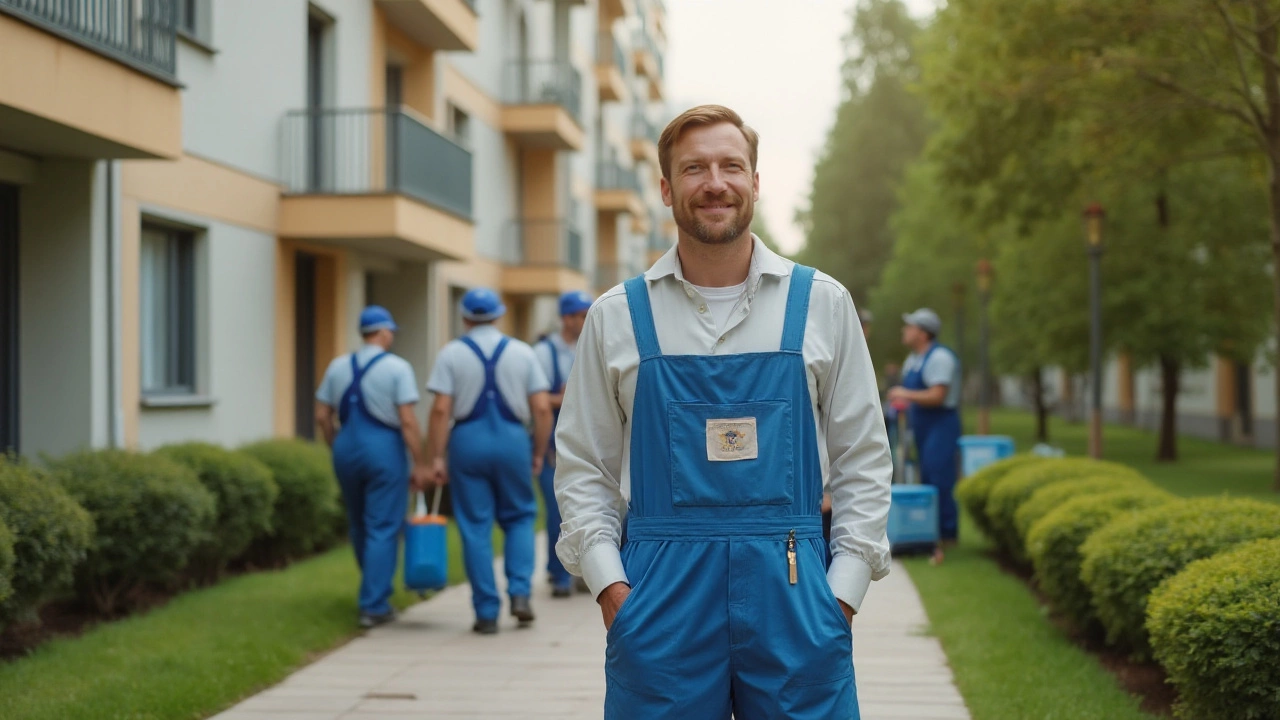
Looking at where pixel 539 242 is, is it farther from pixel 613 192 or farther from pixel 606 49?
pixel 606 49

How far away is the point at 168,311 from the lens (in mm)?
12719

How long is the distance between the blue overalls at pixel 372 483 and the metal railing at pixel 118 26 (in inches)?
107

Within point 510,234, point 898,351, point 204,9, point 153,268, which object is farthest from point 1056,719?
→ point 898,351

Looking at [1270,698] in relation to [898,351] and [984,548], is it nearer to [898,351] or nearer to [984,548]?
[984,548]

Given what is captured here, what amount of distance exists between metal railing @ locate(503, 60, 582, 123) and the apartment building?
6 cm

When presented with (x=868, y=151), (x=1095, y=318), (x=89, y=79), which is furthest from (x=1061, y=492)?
(x=868, y=151)

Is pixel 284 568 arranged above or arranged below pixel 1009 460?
below

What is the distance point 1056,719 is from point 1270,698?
122cm

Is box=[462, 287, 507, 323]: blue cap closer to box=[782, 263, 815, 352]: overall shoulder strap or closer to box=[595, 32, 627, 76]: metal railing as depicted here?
box=[782, 263, 815, 352]: overall shoulder strap

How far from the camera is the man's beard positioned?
3.41 meters

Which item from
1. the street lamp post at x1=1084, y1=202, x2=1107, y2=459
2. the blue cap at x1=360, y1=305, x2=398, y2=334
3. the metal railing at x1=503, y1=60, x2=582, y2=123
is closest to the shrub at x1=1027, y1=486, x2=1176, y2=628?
the blue cap at x1=360, y1=305, x2=398, y2=334

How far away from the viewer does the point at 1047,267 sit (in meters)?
27.8

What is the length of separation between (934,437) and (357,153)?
769 cm

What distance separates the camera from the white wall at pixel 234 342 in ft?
42.5
